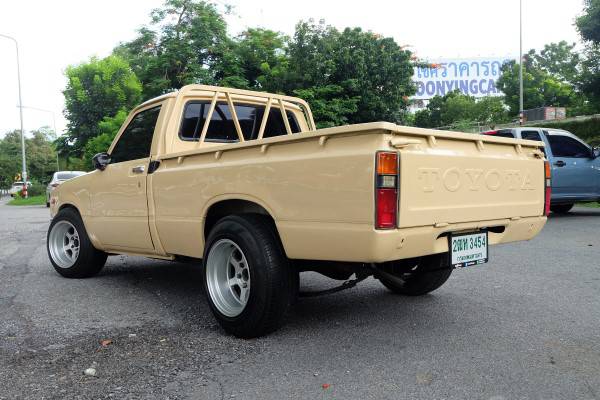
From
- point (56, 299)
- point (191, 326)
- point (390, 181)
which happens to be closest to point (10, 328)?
point (56, 299)

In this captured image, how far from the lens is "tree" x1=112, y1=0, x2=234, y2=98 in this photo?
20.7m

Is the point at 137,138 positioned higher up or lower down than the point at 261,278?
higher up

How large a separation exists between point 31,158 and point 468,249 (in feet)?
283

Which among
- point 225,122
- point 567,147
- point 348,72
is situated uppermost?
point 348,72

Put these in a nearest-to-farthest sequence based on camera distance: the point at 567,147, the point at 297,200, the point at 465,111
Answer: the point at 297,200 < the point at 567,147 < the point at 465,111

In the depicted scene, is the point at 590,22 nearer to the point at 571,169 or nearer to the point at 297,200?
the point at 571,169

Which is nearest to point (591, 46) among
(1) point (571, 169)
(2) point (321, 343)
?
(1) point (571, 169)

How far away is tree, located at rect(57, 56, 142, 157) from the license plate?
26.6m

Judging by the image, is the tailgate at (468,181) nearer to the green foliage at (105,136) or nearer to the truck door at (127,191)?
the truck door at (127,191)

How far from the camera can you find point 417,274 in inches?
178

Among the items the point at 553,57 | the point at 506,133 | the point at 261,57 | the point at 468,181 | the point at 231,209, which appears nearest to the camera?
the point at 468,181

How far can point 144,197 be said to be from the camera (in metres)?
4.88

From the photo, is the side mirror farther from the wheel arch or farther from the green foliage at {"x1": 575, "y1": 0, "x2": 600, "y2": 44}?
the green foliage at {"x1": 575, "y1": 0, "x2": 600, "y2": 44}

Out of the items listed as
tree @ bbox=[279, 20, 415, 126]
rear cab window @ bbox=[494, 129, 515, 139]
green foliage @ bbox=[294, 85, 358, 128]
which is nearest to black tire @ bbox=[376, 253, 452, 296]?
rear cab window @ bbox=[494, 129, 515, 139]
